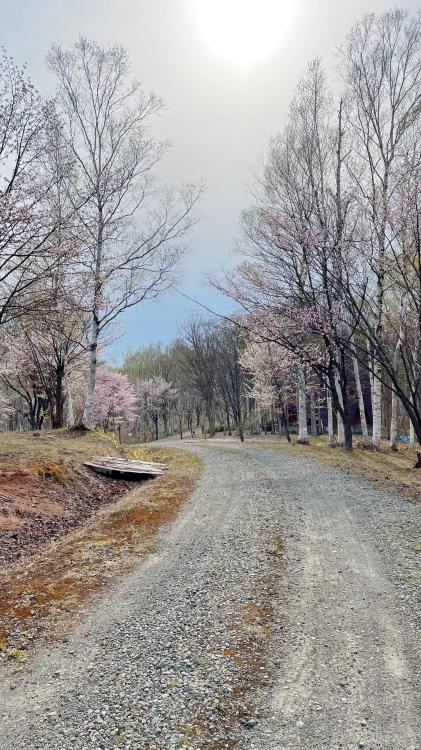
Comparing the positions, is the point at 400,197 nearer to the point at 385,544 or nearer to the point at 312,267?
the point at 312,267

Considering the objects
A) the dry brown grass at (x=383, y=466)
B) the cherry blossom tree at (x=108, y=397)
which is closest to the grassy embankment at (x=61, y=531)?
the dry brown grass at (x=383, y=466)

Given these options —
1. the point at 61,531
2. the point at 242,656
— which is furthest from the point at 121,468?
the point at 242,656

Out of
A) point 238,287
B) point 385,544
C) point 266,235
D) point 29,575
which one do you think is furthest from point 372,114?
point 29,575

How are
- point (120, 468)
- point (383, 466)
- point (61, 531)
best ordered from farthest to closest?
point (383, 466), point (120, 468), point (61, 531)

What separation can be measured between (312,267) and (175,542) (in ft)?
27.9

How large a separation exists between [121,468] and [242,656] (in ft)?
24.5

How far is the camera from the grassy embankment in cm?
391

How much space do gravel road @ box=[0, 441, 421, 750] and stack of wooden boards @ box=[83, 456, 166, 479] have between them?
4.72m

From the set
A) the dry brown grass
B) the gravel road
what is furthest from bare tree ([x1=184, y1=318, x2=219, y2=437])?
the gravel road

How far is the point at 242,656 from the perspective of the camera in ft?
10.4

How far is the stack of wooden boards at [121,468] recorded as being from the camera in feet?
33.0

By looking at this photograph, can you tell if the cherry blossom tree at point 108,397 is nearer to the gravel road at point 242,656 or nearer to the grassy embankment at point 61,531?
the grassy embankment at point 61,531

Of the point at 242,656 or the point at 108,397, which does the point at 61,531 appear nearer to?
the point at 242,656

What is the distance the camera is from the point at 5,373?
2419 cm
